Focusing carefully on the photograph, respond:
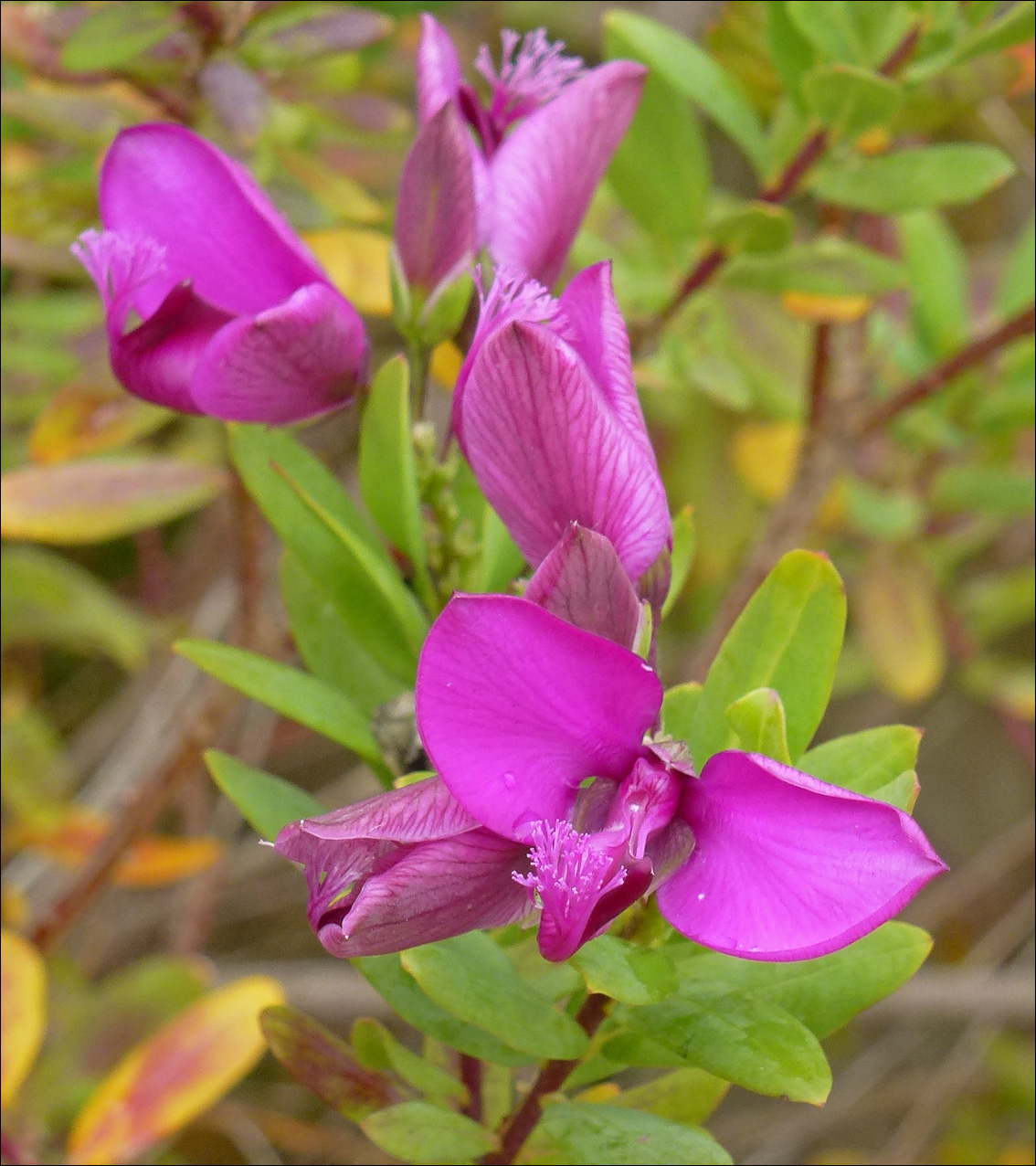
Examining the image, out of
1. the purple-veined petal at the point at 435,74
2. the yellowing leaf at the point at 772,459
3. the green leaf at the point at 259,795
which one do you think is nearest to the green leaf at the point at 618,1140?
the green leaf at the point at 259,795

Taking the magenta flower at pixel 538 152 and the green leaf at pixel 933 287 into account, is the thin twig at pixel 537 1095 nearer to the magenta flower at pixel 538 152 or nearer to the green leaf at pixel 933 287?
the magenta flower at pixel 538 152

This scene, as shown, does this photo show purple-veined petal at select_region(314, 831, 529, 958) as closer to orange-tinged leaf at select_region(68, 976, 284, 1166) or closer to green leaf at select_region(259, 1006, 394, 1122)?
green leaf at select_region(259, 1006, 394, 1122)

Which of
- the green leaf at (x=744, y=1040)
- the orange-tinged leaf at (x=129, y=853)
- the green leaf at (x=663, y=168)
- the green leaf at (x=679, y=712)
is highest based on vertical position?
the green leaf at (x=663, y=168)

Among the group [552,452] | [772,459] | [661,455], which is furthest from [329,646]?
[661,455]

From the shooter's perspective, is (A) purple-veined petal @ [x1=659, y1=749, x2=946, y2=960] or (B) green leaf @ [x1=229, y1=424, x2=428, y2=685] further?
(B) green leaf @ [x1=229, y1=424, x2=428, y2=685]

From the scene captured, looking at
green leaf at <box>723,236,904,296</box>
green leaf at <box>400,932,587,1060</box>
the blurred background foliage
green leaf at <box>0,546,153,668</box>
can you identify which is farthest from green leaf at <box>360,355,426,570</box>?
green leaf at <box>0,546,153,668</box>
